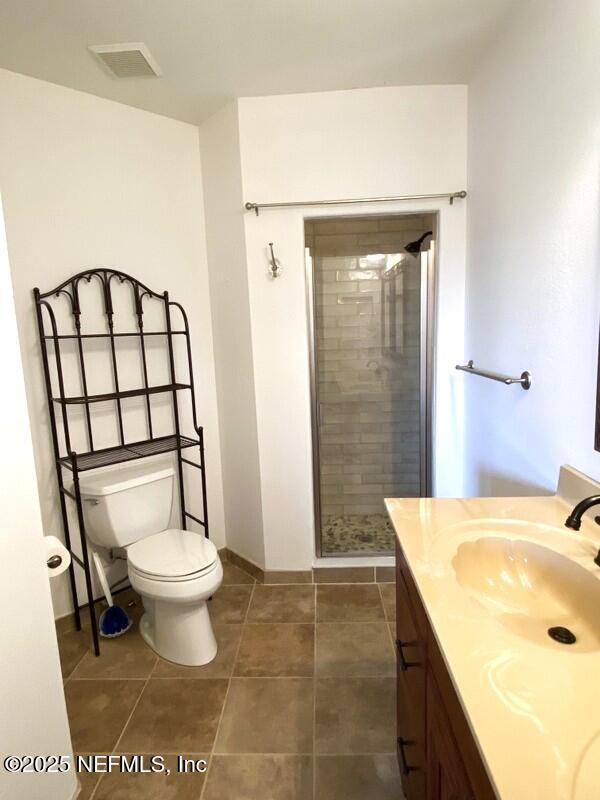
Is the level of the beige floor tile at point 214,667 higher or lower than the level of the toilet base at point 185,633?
lower

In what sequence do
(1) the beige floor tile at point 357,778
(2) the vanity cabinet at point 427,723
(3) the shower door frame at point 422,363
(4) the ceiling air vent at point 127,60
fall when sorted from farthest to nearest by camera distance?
(3) the shower door frame at point 422,363 → (4) the ceiling air vent at point 127,60 → (1) the beige floor tile at point 357,778 → (2) the vanity cabinet at point 427,723

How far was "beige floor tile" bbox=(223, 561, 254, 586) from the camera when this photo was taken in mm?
2521

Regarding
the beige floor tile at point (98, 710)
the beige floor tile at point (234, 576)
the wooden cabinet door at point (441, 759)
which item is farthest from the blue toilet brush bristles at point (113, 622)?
the wooden cabinet door at point (441, 759)

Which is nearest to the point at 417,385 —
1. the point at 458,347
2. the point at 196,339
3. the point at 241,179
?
the point at 458,347

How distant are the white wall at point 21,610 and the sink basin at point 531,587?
3.69ft

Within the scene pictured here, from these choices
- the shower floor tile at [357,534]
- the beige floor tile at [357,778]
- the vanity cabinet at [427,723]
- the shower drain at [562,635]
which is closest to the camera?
the vanity cabinet at [427,723]

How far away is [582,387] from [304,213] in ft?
5.08

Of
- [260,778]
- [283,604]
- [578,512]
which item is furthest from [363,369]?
[260,778]

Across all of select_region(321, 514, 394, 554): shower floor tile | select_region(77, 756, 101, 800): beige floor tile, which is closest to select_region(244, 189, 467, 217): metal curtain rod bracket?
select_region(321, 514, 394, 554): shower floor tile

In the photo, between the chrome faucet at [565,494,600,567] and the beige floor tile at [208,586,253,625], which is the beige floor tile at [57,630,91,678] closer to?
the beige floor tile at [208,586,253,625]

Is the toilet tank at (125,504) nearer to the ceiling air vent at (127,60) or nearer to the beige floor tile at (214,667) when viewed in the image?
the beige floor tile at (214,667)

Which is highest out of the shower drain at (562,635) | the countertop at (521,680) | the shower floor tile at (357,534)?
the countertop at (521,680)

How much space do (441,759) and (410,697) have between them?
0.30 meters

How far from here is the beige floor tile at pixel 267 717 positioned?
1.52 metres
